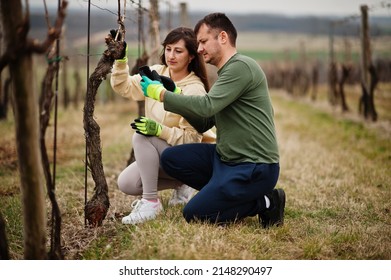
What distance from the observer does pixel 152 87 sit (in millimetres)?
3381

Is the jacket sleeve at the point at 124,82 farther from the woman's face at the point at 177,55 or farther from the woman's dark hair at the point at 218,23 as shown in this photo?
the woman's dark hair at the point at 218,23

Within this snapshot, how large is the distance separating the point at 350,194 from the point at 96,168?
2.58m

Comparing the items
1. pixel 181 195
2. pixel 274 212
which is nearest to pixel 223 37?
pixel 274 212

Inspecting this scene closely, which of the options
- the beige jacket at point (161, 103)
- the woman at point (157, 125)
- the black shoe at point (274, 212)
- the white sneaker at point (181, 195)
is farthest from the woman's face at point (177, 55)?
the black shoe at point (274, 212)

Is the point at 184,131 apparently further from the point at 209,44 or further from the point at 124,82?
the point at 209,44

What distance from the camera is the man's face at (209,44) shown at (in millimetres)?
3561

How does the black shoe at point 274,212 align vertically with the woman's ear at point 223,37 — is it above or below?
below

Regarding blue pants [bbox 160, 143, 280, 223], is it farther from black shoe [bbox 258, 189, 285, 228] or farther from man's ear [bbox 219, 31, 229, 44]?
man's ear [bbox 219, 31, 229, 44]

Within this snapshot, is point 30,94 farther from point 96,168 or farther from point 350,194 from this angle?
point 350,194

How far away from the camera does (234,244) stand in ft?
10.7

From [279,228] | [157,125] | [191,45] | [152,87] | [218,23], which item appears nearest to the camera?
[152,87]

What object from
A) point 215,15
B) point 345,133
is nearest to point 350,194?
point 215,15

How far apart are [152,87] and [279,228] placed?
135 centimetres

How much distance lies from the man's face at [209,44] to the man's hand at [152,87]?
1.42 ft
